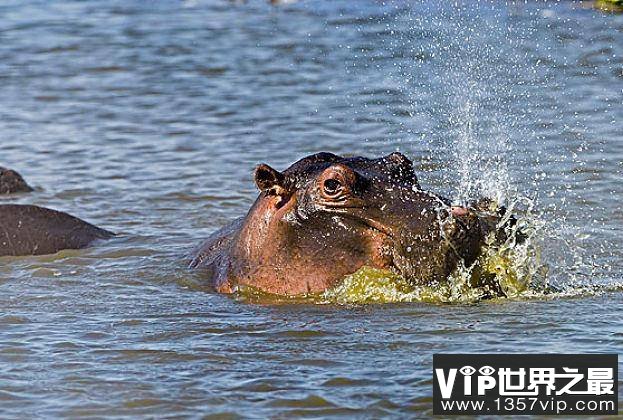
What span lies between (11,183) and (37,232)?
99.9 inches

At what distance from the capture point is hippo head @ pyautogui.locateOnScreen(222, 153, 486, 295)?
7.61 m

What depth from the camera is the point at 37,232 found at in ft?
32.7

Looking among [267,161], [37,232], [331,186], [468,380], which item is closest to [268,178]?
[331,186]

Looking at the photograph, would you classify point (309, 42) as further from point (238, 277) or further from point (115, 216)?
point (238, 277)

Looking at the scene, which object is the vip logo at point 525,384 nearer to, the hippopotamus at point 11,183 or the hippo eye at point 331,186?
the hippo eye at point 331,186

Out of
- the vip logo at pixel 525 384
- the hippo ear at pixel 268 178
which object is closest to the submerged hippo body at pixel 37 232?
the hippo ear at pixel 268 178

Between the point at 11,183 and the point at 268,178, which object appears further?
the point at 11,183

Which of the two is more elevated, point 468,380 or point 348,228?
point 348,228

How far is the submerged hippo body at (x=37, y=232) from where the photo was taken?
9859 millimetres

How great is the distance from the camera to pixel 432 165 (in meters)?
12.2

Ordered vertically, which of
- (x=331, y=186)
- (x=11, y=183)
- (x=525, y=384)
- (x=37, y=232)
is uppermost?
(x=331, y=186)

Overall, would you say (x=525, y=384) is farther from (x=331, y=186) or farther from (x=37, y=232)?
(x=37, y=232)

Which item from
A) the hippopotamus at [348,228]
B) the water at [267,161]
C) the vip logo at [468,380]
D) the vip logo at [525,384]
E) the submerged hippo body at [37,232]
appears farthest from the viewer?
the submerged hippo body at [37,232]

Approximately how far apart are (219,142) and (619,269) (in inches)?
235
